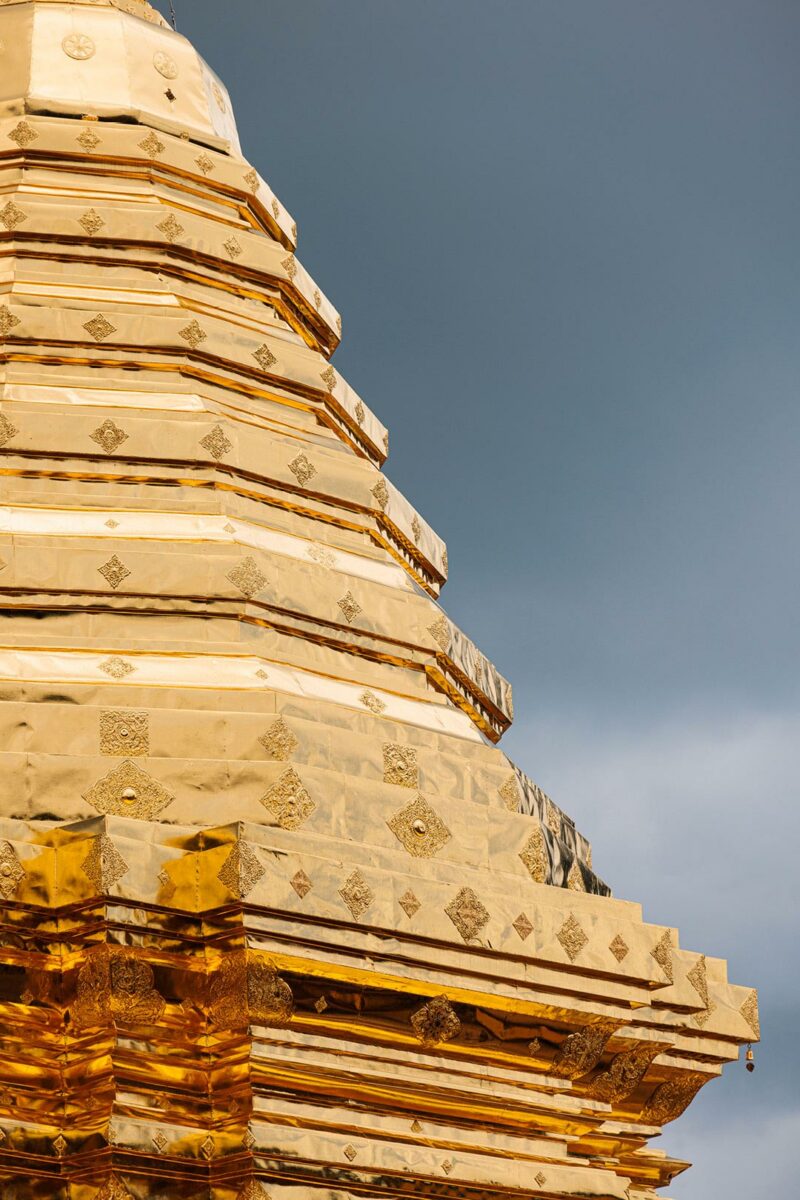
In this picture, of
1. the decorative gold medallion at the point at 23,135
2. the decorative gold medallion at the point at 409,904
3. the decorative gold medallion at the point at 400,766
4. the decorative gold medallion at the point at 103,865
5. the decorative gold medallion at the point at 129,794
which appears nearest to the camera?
the decorative gold medallion at the point at 103,865

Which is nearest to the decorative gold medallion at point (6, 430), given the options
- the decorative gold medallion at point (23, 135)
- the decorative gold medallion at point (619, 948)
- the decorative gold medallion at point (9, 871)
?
the decorative gold medallion at point (23, 135)

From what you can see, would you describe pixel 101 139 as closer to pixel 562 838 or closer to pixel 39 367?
pixel 39 367

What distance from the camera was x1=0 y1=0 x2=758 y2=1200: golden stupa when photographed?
6.68 m

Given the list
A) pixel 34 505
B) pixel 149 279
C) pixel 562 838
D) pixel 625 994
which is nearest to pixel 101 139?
pixel 149 279

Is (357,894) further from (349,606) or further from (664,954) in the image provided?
(349,606)

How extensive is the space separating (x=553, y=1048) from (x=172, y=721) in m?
1.85

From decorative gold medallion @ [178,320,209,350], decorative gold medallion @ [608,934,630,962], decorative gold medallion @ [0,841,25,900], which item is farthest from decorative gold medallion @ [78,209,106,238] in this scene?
decorative gold medallion @ [608,934,630,962]

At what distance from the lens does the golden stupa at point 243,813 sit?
6.68 meters

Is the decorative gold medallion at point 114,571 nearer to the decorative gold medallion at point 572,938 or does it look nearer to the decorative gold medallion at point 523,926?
the decorative gold medallion at point 523,926

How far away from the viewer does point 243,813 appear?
283 inches

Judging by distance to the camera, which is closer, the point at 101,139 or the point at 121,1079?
the point at 121,1079

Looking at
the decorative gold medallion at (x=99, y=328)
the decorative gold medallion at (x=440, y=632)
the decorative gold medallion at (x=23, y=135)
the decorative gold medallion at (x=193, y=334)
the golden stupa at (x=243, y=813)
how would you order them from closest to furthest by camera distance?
the golden stupa at (x=243, y=813) < the decorative gold medallion at (x=440, y=632) < the decorative gold medallion at (x=99, y=328) < the decorative gold medallion at (x=193, y=334) < the decorative gold medallion at (x=23, y=135)

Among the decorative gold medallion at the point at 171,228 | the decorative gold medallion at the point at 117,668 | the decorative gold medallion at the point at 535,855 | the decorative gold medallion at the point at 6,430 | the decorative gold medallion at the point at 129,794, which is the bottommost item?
the decorative gold medallion at the point at 129,794

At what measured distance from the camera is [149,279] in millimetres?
9562
